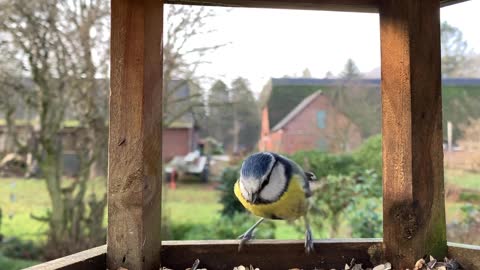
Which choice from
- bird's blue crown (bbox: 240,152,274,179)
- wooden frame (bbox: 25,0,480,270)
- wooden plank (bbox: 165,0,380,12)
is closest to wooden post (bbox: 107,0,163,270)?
wooden frame (bbox: 25,0,480,270)

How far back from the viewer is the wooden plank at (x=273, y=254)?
826 mm

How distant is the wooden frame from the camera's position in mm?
736

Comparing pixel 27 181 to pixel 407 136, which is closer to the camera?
pixel 407 136

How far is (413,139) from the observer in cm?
80

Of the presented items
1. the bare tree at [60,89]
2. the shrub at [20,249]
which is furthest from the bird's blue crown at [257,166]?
the shrub at [20,249]

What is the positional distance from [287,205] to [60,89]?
7.97ft

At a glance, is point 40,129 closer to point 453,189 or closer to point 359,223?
point 359,223

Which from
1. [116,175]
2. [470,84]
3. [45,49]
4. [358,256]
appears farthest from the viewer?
[45,49]

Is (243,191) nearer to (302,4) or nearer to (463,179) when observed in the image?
(302,4)

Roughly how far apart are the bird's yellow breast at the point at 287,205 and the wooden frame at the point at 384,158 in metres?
0.15

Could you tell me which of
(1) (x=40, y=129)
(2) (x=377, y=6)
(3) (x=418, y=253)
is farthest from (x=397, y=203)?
(1) (x=40, y=129)

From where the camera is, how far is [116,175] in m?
0.74

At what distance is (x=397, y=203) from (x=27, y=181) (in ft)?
9.46

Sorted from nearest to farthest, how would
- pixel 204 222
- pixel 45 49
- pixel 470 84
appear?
1. pixel 470 84
2. pixel 45 49
3. pixel 204 222
